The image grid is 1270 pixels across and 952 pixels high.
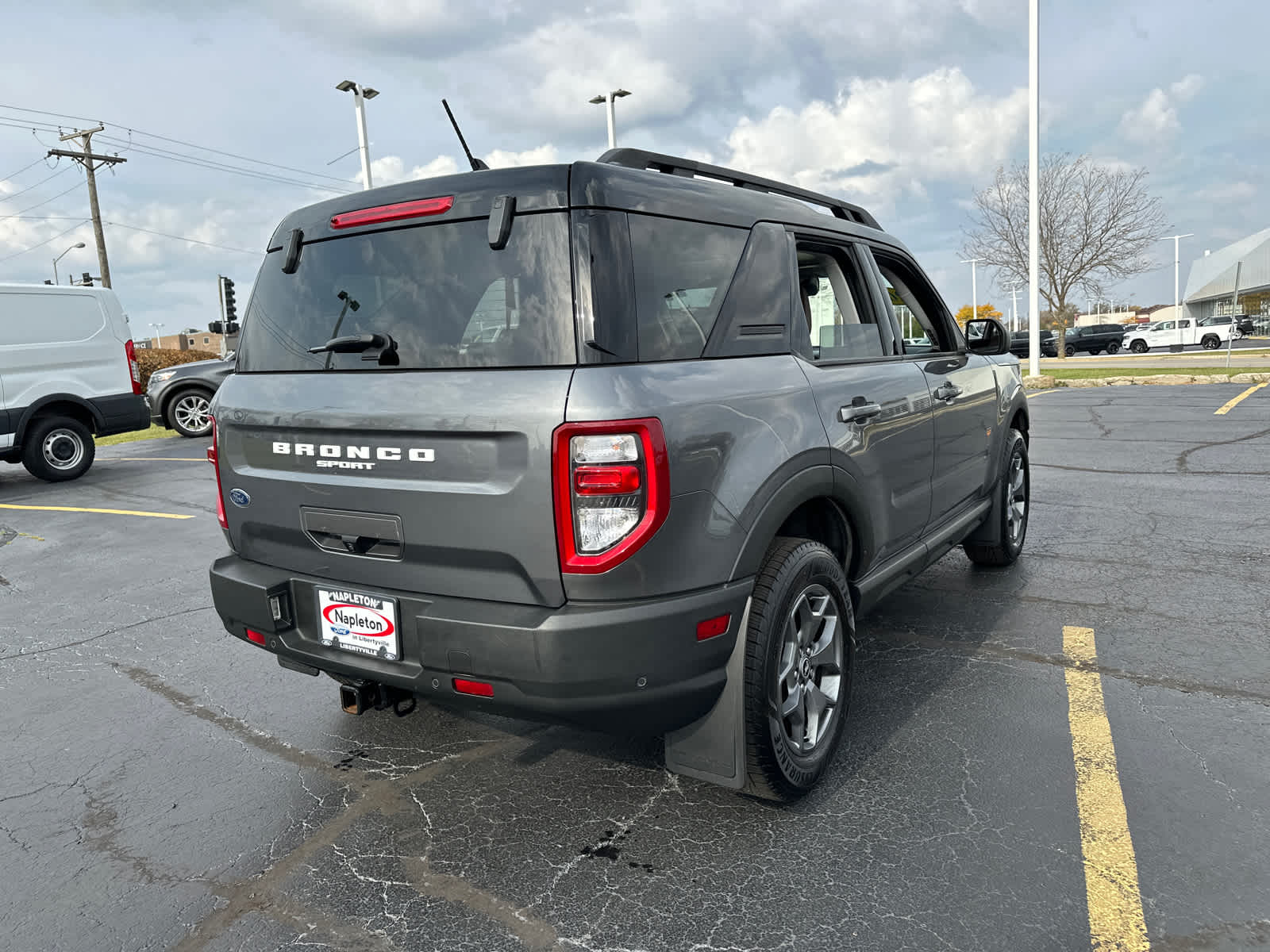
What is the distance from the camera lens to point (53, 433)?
10906mm

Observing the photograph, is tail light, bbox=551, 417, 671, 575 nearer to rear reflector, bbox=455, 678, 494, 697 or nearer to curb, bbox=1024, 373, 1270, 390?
rear reflector, bbox=455, 678, 494, 697

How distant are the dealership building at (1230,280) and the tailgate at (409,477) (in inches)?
2679

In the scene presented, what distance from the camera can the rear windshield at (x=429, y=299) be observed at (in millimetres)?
2436

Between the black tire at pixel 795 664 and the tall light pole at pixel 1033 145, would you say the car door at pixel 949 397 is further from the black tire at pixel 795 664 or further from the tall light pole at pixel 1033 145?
the tall light pole at pixel 1033 145

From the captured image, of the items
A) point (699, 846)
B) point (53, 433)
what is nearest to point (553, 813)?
point (699, 846)

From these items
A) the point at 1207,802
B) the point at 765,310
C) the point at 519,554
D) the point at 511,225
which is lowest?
the point at 1207,802

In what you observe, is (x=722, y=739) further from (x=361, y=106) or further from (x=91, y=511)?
(x=361, y=106)

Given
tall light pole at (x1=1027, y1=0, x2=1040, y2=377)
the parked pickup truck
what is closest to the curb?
tall light pole at (x1=1027, y1=0, x2=1040, y2=377)

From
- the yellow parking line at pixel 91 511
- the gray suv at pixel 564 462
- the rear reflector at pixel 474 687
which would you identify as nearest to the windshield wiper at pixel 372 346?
the gray suv at pixel 564 462

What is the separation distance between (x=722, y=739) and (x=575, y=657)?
0.59 m

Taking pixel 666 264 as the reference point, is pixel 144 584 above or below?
below

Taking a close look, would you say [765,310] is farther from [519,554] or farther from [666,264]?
[519,554]

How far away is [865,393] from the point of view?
3.33 meters

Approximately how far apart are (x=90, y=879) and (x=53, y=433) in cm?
1000
